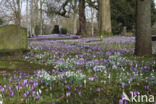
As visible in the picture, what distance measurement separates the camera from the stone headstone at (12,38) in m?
8.57

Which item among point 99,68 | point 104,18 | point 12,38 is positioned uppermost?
Result: point 104,18

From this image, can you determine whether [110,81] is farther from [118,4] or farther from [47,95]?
[118,4]

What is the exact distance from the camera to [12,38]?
8.90m

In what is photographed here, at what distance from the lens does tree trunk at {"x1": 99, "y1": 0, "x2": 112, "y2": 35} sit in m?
24.2

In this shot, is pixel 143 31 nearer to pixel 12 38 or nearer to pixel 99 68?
pixel 99 68

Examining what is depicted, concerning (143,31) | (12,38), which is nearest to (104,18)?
(143,31)

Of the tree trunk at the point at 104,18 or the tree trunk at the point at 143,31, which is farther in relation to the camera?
the tree trunk at the point at 104,18

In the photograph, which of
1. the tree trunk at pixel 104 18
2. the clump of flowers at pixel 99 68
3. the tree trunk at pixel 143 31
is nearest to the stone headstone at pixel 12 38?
the clump of flowers at pixel 99 68

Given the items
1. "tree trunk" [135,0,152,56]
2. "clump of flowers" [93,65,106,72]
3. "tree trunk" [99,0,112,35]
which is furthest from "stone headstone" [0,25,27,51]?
"tree trunk" [99,0,112,35]

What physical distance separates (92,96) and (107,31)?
21424 mm

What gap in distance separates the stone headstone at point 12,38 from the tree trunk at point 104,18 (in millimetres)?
15822

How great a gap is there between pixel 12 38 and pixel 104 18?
56.7ft

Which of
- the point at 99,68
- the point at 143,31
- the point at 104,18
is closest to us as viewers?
the point at 99,68

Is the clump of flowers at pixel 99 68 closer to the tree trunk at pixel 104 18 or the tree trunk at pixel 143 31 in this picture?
the tree trunk at pixel 143 31
